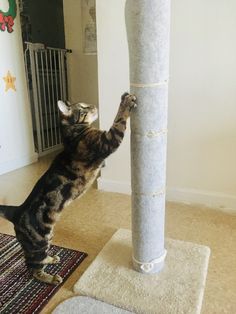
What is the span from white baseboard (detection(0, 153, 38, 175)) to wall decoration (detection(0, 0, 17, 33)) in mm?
1305

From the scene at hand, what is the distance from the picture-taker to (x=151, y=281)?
1.44 meters

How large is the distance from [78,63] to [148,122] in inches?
91.9

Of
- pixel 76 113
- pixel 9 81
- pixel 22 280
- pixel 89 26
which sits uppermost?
pixel 89 26

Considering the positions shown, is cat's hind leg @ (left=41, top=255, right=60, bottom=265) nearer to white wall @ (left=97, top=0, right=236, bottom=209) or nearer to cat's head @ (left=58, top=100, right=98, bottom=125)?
cat's head @ (left=58, top=100, right=98, bottom=125)

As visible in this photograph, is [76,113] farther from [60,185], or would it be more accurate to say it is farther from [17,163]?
[17,163]

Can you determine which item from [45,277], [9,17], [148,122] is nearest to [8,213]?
[45,277]

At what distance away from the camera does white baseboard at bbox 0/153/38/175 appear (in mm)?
2992

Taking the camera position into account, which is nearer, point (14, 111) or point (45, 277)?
point (45, 277)

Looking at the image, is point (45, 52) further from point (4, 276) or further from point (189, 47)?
point (4, 276)

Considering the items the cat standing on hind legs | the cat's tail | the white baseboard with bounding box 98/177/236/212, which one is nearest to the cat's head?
the cat standing on hind legs

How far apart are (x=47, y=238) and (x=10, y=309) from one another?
36 centimetres

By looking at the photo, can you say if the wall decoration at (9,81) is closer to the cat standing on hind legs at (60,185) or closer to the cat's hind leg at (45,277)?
the cat standing on hind legs at (60,185)

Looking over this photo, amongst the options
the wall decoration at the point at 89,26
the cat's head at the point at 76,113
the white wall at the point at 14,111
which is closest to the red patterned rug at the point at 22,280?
the cat's head at the point at 76,113

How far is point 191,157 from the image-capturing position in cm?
219
